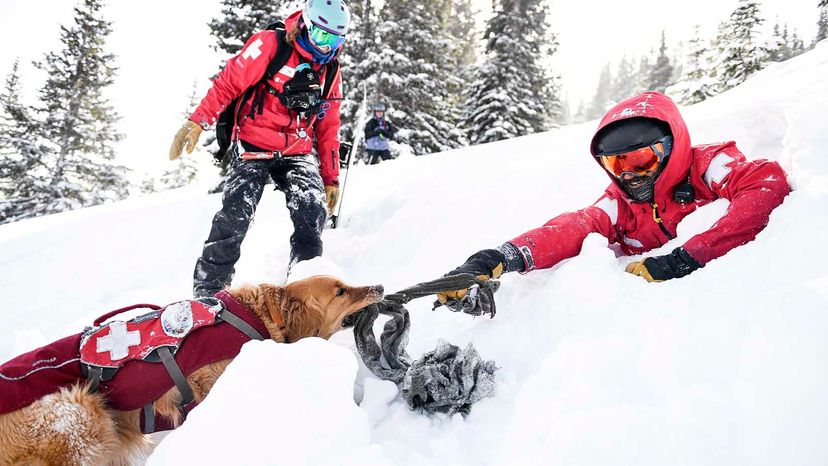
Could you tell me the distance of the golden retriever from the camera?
6.12 feet

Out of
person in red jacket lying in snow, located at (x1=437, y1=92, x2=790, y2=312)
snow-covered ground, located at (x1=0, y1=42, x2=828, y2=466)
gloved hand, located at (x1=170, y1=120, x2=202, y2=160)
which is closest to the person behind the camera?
snow-covered ground, located at (x1=0, y1=42, x2=828, y2=466)

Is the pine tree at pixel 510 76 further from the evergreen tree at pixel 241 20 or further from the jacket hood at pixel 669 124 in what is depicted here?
the jacket hood at pixel 669 124

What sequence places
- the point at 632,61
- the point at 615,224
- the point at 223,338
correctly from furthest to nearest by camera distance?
the point at 632,61, the point at 615,224, the point at 223,338

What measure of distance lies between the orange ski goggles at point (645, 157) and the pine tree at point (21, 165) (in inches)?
798

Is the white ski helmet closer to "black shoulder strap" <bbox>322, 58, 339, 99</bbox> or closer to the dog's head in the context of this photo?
"black shoulder strap" <bbox>322, 58, 339, 99</bbox>

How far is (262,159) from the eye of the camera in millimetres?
3811

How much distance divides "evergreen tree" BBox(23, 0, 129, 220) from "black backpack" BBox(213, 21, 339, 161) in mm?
16968

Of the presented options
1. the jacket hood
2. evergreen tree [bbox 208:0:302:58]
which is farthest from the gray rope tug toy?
evergreen tree [bbox 208:0:302:58]

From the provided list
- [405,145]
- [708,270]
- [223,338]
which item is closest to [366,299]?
[223,338]

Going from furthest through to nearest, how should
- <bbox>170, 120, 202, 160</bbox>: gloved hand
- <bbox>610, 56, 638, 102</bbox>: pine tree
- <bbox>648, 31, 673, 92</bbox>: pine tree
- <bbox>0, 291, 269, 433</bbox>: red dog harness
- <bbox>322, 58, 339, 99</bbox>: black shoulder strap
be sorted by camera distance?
<bbox>610, 56, 638, 102</bbox>: pine tree < <bbox>648, 31, 673, 92</bbox>: pine tree < <bbox>322, 58, 339, 99</bbox>: black shoulder strap < <bbox>170, 120, 202, 160</bbox>: gloved hand < <bbox>0, 291, 269, 433</bbox>: red dog harness

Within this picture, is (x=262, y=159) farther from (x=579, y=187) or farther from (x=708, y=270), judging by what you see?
(x=708, y=270)

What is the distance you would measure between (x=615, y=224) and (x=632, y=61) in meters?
74.0

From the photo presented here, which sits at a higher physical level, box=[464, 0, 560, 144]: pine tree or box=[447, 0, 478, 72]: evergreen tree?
box=[447, 0, 478, 72]: evergreen tree

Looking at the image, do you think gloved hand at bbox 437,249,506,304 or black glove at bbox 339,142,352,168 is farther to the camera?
black glove at bbox 339,142,352,168
